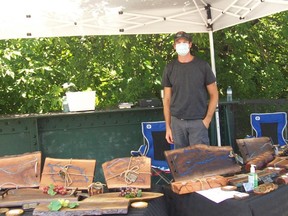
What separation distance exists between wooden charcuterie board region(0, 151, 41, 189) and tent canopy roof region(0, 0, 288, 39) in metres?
2.23

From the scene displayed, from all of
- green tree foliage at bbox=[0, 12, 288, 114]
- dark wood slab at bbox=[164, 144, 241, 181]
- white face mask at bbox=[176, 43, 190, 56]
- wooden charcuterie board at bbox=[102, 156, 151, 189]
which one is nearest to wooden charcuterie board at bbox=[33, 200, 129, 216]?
wooden charcuterie board at bbox=[102, 156, 151, 189]

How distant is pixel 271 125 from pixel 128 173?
3.42 meters

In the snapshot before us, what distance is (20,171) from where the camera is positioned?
2.64 m

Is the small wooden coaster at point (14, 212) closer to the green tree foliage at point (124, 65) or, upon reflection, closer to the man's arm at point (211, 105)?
the man's arm at point (211, 105)

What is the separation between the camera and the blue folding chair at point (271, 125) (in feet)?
17.4

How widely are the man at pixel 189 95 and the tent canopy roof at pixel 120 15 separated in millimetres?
1194

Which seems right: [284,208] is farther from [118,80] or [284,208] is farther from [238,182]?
[118,80]

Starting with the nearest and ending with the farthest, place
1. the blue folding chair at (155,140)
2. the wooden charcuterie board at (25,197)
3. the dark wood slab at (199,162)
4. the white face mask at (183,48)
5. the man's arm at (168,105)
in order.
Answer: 1. the wooden charcuterie board at (25,197)
2. the dark wood slab at (199,162)
3. the white face mask at (183,48)
4. the man's arm at (168,105)
5. the blue folding chair at (155,140)

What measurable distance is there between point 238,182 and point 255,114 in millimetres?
3096

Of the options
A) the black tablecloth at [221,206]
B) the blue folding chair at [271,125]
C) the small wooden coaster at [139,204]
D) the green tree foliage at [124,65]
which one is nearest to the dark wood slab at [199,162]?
the black tablecloth at [221,206]

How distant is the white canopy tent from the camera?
4.41 m

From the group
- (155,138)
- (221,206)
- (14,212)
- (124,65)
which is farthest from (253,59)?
(14,212)

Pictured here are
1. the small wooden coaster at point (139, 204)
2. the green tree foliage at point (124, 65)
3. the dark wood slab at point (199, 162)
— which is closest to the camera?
the small wooden coaster at point (139, 204)

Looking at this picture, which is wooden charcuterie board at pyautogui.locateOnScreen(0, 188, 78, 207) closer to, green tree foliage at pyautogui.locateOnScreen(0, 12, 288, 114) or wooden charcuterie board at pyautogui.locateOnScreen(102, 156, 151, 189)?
wooden charcuterie board at pyautogui.locateOnScreen(102, 156, 151, 189)
